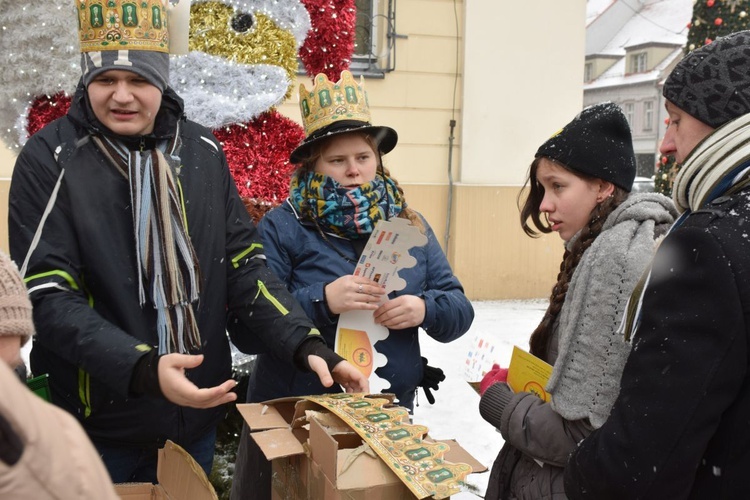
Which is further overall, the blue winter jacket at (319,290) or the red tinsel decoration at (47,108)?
the red tinsel decoration at (47,108)

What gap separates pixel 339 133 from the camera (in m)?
2.33

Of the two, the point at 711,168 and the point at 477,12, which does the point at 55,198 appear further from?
the point at 477,12

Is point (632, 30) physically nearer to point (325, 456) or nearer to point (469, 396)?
point (469, 396)

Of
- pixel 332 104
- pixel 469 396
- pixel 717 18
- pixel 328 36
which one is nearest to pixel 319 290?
pixel 332 104

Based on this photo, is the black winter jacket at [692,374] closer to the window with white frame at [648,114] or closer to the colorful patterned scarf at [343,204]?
the colorful patterned scarf at [343,204]

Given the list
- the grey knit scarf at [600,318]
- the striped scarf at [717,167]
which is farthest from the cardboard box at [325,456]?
the striped scarf at [717,167]

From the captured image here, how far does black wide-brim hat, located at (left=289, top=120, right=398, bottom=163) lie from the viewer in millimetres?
2342

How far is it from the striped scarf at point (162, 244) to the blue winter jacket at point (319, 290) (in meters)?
0.48

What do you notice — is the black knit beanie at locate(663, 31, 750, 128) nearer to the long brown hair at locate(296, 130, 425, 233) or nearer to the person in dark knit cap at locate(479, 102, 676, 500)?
the person in dark knit cap at locate(479, 102, 676, 500)

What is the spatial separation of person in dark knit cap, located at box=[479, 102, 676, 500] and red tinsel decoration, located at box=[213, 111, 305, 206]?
142cm

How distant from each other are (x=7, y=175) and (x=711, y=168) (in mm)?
6527

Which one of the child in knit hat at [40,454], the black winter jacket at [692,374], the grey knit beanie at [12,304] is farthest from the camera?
the grey knit beanie at [12,304]

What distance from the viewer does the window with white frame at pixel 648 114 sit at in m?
38.6

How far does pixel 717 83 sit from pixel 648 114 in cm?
4075
